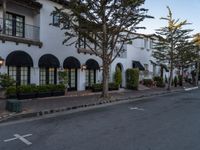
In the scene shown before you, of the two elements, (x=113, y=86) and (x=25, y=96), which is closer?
(x=25, y=96)

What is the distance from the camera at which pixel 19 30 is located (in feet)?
71.4

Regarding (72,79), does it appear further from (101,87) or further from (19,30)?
(19,30)

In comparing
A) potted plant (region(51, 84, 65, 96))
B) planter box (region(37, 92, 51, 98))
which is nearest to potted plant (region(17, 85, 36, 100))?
planter box (region(37, 92, 51, 98))

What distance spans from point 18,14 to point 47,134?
14383mm

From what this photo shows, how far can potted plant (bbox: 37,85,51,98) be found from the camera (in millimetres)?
20375

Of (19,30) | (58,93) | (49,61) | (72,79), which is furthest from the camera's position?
(72,79)

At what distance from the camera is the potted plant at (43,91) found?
20.4 metres

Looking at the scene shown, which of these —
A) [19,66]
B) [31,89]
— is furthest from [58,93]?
[19,66]

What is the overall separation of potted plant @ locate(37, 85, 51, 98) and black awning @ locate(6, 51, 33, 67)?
1808 millimetres

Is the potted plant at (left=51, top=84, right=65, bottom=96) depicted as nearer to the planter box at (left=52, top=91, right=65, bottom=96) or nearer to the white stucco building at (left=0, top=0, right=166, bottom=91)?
the planter box at (left=52, top=91, right=65, bottom=96)

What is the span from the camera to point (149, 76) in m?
41.4

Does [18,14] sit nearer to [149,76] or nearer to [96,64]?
[96,64]

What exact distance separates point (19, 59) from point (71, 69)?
696 centimetres

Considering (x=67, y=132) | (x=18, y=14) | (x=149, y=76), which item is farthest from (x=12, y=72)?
(x=149, y=76)
